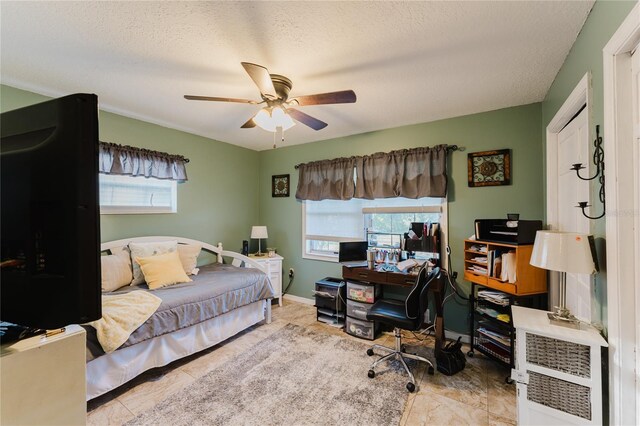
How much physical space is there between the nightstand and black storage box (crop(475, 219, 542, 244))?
2.58 meters

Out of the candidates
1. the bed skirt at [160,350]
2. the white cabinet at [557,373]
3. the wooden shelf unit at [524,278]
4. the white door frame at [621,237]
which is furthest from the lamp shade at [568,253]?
the bed skirt at [160,350]

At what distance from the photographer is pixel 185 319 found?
7.51ft

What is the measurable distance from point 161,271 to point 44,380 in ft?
7.15

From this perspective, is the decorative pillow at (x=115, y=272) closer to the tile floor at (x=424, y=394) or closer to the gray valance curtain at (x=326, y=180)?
the tile floor at (x=424, y=394)

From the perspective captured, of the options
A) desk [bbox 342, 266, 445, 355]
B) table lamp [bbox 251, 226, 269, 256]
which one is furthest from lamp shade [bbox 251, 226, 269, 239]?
desk [bbox 342, 266, 445, 355]

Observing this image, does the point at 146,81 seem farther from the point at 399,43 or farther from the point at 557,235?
the point at 557,235

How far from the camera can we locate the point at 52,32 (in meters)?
1.61

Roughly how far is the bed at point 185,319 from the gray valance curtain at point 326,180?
1280mm

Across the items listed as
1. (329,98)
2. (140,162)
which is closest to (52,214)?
(329,98)

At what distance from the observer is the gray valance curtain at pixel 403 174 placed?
291 centimetres

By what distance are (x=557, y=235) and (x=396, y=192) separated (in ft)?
5.85

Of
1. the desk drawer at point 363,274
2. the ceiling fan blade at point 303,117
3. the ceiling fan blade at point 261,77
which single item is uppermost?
the ceiling fan blade at point 261,77

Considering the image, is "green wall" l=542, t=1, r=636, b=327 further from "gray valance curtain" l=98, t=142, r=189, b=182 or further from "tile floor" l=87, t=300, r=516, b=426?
"gray valance curtain" l=98, t=142, r=189, b=182

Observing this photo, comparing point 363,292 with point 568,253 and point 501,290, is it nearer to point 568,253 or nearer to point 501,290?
point 501,290
